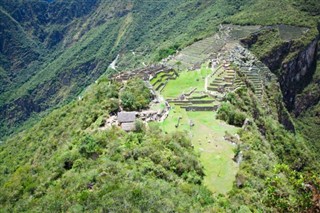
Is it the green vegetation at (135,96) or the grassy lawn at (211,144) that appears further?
the green vegetation at (135,96)

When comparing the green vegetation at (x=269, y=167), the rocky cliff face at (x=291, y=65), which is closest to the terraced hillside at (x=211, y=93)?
the green vegetation at (x=269, y=167)

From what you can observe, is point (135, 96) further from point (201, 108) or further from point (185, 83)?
point (185, 83)

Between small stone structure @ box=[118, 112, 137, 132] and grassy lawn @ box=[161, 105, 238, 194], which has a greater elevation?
small stone structure @ box=[118, 112, 137, 132]

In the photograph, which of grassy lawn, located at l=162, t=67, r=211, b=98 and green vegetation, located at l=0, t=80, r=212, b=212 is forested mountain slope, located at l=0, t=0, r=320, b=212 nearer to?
green vegetation, located at l=0, t=80, r=212, b=212

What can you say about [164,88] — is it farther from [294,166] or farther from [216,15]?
[216,15]

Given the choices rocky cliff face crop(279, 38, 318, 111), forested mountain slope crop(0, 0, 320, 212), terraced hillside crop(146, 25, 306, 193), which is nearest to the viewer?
forested mountain slope crop(0, 0, 320, 212)

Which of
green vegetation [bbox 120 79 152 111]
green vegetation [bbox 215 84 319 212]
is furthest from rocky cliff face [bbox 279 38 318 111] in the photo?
green vegetation [bbox 120 79 152 111]

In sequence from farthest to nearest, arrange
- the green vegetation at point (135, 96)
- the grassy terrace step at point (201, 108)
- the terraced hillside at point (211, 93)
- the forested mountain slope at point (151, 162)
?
the grassy terrace step at point (201, 108), the green vegetation at point (135, 96), the terraced hillside at point (211, 93), the forested mountain slope at point (151, 162)

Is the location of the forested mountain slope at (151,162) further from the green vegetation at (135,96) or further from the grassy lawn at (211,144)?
the grassy lawn at (211,144)

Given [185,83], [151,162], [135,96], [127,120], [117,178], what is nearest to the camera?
[117,178]

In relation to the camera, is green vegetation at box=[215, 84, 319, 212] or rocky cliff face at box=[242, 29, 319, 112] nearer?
green vegetation at box=[215, 84, 319, 212]

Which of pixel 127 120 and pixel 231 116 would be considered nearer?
pixel 127 120

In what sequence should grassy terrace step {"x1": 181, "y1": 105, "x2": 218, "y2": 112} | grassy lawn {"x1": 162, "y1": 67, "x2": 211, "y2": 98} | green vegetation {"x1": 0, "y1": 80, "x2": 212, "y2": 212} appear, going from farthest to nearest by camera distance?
grassy lawn {"x1": 162, "y1": 67, "x2": 211, "y2": 98}, grassy terrace step {"x1": 181, "y1": 105, "x2": 218, "y2": 112}, green vegetation {"x1": 0, "y1": 80, "x2": 212, "y2": 212}

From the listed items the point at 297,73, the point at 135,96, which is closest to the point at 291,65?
the point at 297,73
